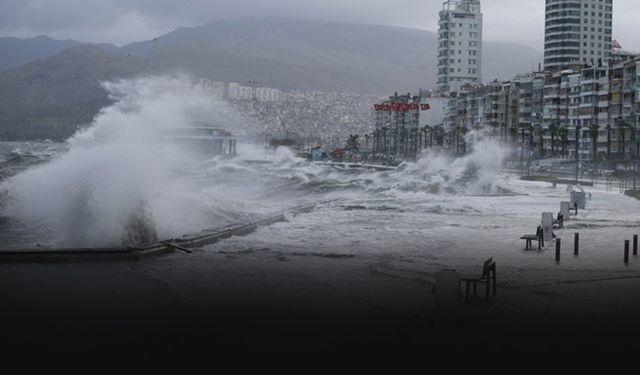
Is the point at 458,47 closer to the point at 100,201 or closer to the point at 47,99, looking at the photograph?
the point at 47,99

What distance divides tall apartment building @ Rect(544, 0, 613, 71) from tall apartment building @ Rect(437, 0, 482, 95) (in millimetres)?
17522

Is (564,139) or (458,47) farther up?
(458,47)

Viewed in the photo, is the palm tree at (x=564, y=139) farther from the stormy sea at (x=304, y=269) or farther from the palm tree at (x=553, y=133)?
the stormy sea at (x=304, y=269)

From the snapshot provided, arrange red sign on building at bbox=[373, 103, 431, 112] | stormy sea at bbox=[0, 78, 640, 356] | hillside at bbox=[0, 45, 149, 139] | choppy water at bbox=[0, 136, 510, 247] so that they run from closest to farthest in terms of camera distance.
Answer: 1. stormy sea at bbox=[0, 78, 640, 356]
2. choppy water at bbox=[0, 136, 510, 247]
3. hillside at bbox=[0, 45, 149, 139]
4. red sign on building at bbox=[373, 103, 431, 112]

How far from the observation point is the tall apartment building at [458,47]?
149 metres

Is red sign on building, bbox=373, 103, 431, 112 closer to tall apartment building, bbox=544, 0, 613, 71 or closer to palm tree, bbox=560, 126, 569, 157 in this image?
tall apartment building, bbox=544, 0, 613, 71

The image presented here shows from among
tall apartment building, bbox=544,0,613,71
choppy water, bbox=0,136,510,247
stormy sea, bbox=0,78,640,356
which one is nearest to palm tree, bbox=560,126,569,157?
choppy water, bbox=0,136,510,247

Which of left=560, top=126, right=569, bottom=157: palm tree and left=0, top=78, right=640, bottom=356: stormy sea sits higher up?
left=560, top=126, right=569, bottom=157: palm tree

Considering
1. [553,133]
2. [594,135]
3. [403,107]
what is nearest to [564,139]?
[553,133]

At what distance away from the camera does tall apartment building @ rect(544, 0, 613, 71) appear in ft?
430

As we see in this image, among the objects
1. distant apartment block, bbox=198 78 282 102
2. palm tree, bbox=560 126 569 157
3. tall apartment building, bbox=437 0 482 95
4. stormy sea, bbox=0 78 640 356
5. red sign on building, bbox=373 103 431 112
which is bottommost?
stormy sea, bbox=0 78 640 356

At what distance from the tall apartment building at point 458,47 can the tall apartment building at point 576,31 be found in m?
17.5

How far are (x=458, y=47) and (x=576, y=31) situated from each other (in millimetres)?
23759

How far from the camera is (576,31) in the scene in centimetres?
13112
